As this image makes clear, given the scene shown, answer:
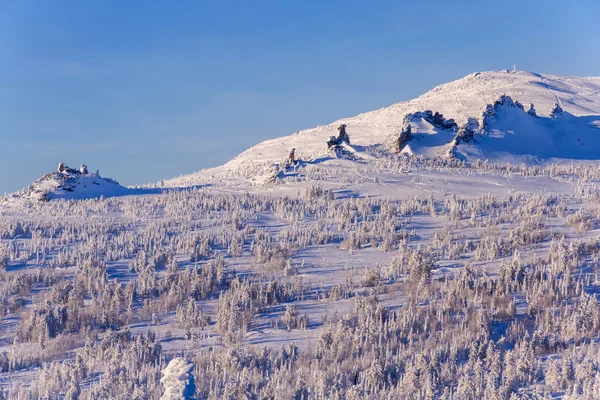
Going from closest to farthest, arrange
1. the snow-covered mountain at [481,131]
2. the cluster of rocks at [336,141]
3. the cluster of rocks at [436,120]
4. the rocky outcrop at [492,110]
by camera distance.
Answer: the cluster of rocks at [336,141] → the snow-covered mountain at [481,131] → the rocky outcrop at [492,110] → the cluster of rocks at [436,120]

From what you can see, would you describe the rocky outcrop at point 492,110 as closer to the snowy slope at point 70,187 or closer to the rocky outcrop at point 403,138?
the rocky outcrop at point 403,138

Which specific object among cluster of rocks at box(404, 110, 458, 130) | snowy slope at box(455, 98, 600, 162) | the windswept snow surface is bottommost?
the windswept snow surface

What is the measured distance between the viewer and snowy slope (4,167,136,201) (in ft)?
112

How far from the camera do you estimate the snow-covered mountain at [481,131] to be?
41000 millimetres

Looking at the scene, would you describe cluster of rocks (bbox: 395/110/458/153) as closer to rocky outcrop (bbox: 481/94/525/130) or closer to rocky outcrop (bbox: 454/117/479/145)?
rocky outcrop (bbox: 481/94/525/130)

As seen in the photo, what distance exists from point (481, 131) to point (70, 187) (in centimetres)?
2383

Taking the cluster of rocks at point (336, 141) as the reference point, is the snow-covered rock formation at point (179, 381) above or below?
below

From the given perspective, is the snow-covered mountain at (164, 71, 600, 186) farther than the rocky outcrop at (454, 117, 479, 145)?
Yes

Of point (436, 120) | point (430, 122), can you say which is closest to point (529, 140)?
point (436, 120)

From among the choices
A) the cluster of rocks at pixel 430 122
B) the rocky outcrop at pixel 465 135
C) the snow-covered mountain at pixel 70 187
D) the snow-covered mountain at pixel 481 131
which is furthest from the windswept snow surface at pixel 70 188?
the rocky outcrop at pixel 465 135

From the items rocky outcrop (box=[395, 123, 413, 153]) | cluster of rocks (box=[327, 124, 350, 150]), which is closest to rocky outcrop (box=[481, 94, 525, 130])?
rocky outcrop (box=[395, 123, 413, 153])

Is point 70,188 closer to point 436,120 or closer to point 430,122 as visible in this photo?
point 430,122

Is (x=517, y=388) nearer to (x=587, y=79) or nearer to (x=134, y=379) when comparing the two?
(x=134, y=379)

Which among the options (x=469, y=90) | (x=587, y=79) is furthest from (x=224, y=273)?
(x=587, y=79)
